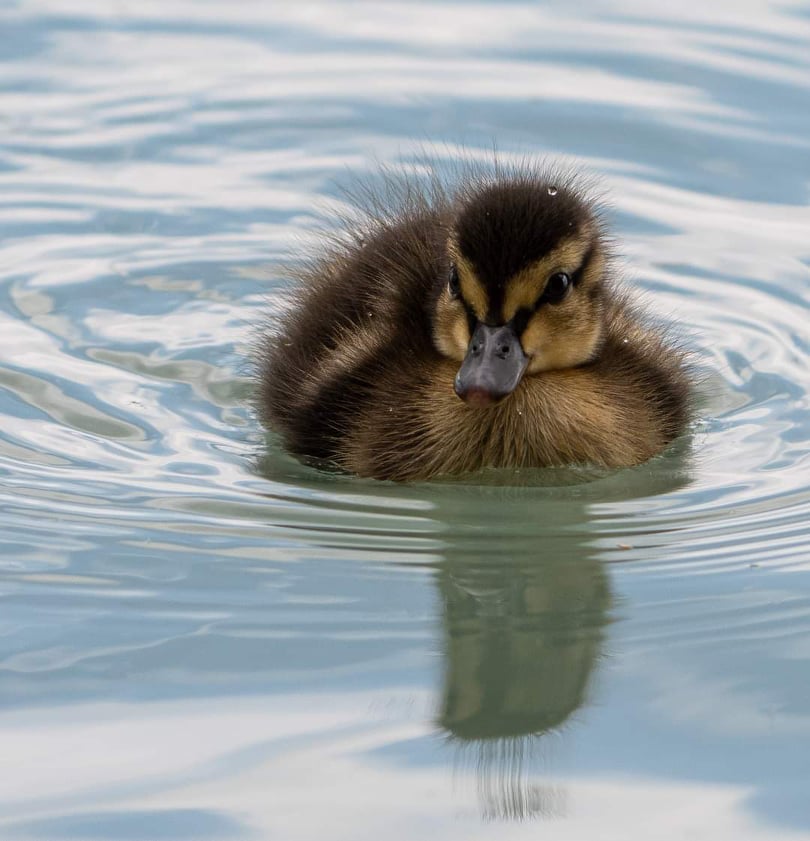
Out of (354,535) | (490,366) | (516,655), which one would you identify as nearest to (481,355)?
(490,366)

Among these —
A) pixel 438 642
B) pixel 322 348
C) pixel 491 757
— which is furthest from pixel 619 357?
pixel 491 757

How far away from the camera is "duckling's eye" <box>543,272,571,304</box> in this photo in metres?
4.02

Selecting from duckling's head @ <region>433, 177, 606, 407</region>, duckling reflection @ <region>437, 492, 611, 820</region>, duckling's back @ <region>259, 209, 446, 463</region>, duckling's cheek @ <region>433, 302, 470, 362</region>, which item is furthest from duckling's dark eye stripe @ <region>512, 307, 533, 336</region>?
duckling reflection @ <region>437, 492, 611, 820</region>

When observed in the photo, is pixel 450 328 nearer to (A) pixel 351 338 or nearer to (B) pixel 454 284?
(B) pixel 454 284

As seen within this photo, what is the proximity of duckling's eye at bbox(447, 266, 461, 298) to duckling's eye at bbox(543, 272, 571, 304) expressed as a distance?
0.19 meters

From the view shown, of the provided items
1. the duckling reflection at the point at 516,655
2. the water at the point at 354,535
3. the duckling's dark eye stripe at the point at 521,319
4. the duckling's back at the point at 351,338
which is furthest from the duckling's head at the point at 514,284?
the duckling reflection at the point at 516,655

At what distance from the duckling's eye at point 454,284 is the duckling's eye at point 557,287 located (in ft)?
0.64

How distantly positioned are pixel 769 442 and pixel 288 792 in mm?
2076

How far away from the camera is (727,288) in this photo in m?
5.61

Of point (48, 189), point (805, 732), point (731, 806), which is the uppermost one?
point (48, 189)

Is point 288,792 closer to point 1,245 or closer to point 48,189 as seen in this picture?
point 1,245

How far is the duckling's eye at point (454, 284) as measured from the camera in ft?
13.2

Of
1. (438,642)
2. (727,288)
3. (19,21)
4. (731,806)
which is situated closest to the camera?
(731,806)

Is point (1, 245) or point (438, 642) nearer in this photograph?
point (438, 642)
